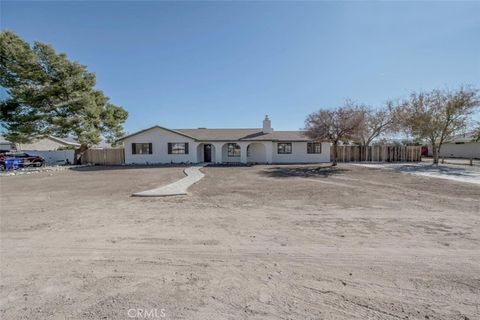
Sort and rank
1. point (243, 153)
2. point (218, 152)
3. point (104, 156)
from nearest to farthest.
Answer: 1. point (243, 153)
2. point (218, 152)
3. point (104, 156)

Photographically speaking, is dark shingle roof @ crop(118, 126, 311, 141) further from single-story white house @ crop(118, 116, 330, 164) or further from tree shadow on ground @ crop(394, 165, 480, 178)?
tree shadow on ground @ crop(394, 165, 480, 178)

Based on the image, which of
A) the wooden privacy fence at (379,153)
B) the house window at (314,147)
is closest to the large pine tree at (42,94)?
the house window at (314,147)

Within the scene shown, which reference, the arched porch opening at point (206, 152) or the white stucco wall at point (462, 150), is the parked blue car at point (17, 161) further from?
the white stucco wall at point (462, 150)

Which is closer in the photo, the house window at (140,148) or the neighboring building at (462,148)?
the house window at (140,148)

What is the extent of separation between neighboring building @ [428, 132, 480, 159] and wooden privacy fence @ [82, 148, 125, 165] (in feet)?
134

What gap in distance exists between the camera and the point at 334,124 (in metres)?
20.4

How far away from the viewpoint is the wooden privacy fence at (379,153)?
1109 inches

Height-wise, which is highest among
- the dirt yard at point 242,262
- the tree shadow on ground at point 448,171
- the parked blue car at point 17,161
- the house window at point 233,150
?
the house window at point 233,150

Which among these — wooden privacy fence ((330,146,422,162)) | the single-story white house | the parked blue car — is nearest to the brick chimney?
the single-story white house

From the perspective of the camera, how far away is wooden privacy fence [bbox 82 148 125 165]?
2748 centimetres

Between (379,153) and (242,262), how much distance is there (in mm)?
29797

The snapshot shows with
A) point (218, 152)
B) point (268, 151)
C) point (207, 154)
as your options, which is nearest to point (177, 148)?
point (207, 154)

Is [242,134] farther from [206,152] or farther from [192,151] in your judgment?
[192,151]

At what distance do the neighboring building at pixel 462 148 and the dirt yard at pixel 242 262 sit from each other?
34231mm
